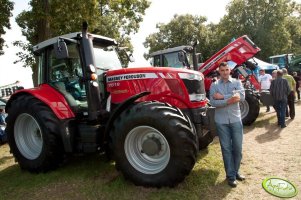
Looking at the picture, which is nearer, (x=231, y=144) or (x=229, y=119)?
(x=229, y=119)

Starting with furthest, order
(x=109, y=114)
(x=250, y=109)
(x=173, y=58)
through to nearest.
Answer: (x=173, y=58)
(x=250, y=109)
(x=109, y=114)

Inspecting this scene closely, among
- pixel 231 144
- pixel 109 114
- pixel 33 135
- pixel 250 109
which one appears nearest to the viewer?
pixel 231 144

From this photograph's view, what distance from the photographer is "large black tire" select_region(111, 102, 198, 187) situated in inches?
177

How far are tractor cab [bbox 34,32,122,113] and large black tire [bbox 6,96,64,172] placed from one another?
0.49 metres

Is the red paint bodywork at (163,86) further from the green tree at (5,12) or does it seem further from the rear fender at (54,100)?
the green tree at (5,12)

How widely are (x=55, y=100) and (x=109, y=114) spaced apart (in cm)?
100

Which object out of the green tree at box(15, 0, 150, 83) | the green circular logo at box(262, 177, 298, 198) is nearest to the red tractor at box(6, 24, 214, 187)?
the green circular logo at box(262, 177, 298, 198)

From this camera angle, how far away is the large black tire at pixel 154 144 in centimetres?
450

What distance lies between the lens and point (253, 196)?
4.46 m

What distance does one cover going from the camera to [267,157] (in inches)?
243

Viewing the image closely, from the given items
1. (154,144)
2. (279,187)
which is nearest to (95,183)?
(154,144)

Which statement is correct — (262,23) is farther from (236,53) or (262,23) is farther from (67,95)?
(67,95)

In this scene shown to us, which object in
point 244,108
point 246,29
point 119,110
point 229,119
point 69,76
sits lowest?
point 244,108

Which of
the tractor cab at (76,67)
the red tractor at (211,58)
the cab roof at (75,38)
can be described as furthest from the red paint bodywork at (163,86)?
the red tractor at (211,58)
